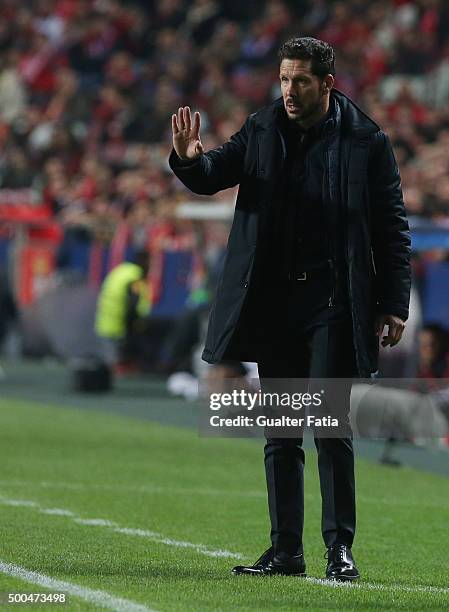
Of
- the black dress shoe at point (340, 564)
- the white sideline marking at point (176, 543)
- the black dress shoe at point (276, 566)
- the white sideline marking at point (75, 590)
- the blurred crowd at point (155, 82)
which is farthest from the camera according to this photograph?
the blurred crowd at point (155, 82)

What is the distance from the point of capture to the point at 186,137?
670cm

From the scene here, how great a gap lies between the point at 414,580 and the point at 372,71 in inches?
760

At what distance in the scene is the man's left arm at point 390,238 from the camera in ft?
22.1

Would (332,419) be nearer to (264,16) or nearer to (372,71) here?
(372,71)

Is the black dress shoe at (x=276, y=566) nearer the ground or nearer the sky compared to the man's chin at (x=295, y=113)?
nearer the ground

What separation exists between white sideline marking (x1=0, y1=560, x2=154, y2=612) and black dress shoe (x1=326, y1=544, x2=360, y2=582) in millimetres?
1001

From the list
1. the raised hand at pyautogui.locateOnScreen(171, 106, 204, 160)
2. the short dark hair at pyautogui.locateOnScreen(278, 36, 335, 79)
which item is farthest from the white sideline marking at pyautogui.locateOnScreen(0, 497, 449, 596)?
the short dark hair at pyautogui.locateOnScreen(278, 36, 335, 79)

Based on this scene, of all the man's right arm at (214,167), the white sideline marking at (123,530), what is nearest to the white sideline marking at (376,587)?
the white sideline marking at (123,530)

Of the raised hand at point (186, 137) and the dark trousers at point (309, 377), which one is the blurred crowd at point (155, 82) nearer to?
the dark trousers at point (309, 377)

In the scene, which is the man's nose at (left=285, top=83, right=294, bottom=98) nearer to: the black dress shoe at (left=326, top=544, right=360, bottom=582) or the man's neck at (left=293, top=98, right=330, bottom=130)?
the man's neck at (left=293, top=98, right=330, bottom=130)

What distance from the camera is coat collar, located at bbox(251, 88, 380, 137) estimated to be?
6.78 metres

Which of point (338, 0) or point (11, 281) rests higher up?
point (338, 0)

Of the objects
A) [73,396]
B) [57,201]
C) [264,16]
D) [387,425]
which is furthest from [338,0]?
[387,425]

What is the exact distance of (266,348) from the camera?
6844 mm
